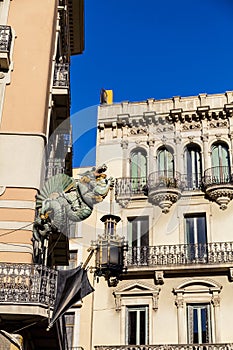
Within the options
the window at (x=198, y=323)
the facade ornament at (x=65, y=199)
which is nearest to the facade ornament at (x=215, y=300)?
the window at (x=198, y=323)

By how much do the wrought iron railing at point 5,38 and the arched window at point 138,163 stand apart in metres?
13.5

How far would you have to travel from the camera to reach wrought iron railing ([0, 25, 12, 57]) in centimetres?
1439

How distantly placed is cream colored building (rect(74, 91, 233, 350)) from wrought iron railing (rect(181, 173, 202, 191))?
0.05 metres

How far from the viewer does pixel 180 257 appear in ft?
79.8

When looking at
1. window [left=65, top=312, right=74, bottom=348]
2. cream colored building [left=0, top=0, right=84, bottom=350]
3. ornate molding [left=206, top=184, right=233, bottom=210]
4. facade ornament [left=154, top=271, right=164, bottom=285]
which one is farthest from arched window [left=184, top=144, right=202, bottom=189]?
cream colored building [left=0, top=0, right=84, bottom=350]

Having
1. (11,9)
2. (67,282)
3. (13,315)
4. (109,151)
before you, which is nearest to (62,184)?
(67,282)

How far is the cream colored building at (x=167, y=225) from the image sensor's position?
77.0 feet

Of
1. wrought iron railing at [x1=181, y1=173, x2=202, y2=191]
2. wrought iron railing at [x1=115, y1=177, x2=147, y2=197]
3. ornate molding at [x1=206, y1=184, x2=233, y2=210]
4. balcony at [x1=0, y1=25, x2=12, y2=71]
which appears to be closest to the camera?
balcony at [x1=0, y1=25, x2=12, y2=71]

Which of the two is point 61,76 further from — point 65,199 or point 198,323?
point 198,323

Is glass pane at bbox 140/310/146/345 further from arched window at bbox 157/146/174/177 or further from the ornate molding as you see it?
arched window at bbox 157/146/174/177

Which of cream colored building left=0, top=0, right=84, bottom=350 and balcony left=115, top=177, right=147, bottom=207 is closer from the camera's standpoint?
cream colored building left=0, top=0, right=84, bottom=350

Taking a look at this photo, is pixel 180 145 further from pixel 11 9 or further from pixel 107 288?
pixel 11 9

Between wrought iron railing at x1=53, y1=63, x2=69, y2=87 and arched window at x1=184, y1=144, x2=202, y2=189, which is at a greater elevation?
arched window at x1=184, y1=144, x2=202, y2=189

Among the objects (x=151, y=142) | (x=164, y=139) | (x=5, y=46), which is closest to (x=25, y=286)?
(x=5, y=46)
